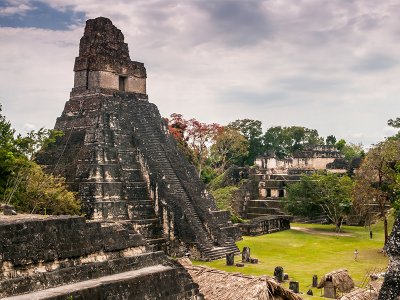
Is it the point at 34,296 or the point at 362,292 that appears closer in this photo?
the point at 34,296

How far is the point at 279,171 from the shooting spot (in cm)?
4212

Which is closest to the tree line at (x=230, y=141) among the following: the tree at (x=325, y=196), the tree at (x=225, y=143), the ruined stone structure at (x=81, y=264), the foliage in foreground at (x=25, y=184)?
the tree at (x=225, y=143)

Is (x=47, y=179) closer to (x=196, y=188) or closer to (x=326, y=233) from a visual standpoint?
(x=196, y=188)

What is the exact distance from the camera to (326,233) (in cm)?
3116

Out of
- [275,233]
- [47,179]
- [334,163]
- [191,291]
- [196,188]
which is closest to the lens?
[191,291]

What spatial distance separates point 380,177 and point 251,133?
136ft

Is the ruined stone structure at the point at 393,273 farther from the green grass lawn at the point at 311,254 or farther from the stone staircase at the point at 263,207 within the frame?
the stone staircase at the point at 263,207

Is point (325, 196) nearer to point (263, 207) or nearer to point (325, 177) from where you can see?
point (325, 177)

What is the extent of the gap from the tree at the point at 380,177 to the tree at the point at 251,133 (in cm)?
3729

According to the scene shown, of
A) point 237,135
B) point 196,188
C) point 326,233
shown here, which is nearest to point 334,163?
point 237,135

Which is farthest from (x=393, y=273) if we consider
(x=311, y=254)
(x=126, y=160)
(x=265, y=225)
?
(x=265, y=225)

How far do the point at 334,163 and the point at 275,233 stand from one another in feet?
51.9

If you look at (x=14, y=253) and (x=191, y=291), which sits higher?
(x=14, y=253)

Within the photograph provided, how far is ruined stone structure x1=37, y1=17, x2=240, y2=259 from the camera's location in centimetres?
2170
